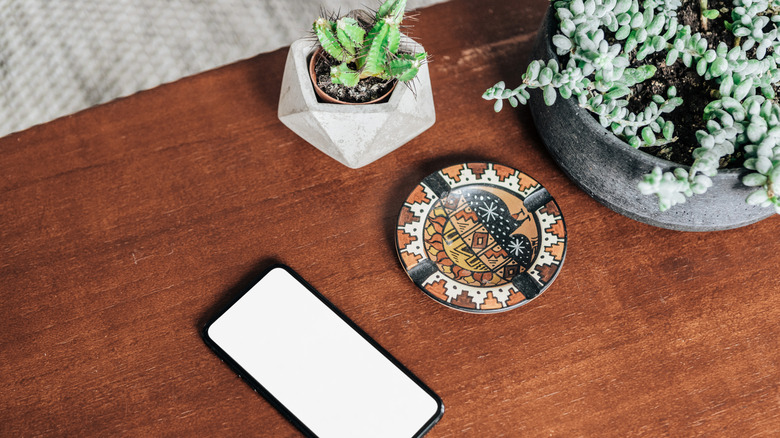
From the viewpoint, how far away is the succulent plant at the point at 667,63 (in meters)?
0.57

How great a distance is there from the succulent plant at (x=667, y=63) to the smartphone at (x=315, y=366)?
12.5 inches

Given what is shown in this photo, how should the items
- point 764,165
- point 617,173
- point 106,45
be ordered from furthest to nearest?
1. point 106,45
2. point 617,173
3. point 764,165

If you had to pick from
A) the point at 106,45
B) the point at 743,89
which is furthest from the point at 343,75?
the point at 106,45

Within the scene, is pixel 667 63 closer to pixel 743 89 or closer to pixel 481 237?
pixel 743 89

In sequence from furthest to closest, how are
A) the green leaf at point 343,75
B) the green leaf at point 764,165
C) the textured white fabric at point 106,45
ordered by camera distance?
the textured white fabric at point 106,45
the green leaf at point 343,75
the green leaf at point 764,165

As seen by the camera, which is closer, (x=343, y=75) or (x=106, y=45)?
(x=343, y=75)

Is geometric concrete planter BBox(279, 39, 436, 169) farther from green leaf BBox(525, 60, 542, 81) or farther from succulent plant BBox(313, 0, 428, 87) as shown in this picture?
green leaf BBox(525, 60, 542, 81)

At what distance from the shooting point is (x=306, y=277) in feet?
2.31

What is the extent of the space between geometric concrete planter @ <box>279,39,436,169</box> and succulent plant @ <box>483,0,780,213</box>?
10cm

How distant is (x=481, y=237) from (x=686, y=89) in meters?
0.29

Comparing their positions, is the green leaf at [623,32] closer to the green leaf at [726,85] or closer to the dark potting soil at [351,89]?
the green leaf at [726,85]

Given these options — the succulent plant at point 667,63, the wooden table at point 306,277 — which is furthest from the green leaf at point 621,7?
the wooden table at point 306,277

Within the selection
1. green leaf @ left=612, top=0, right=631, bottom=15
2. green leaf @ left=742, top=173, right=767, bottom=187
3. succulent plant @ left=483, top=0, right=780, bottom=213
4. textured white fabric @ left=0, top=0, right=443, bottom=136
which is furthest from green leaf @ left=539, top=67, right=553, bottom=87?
textured white fabric @ left=0, top=0, right=443, bottom=136

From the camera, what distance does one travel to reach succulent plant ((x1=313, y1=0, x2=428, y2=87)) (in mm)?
610
